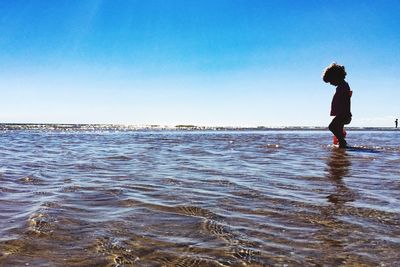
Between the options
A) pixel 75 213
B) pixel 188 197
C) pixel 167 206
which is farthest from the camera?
pixel 188 197

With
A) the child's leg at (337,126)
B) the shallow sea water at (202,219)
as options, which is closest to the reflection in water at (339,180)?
the shallow sea water at (202,219)

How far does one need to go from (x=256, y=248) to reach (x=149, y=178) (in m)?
3.28

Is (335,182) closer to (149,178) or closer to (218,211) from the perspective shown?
(218,211)

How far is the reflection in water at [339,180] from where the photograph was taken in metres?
3.96

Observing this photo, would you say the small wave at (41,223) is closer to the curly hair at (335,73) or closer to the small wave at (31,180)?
the small wave at (31,180)

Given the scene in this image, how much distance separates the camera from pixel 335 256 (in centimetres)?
233

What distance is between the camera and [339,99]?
11.0 metres

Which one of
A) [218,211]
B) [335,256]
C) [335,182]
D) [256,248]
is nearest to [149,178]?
[218,211]

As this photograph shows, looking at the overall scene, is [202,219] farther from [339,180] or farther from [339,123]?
[339,123]

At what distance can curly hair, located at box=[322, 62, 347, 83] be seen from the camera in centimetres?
1108

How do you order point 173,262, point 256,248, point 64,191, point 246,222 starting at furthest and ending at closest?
point 64,191, point 246,222, point 256,248, point 173,262

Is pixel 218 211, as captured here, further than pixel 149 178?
No

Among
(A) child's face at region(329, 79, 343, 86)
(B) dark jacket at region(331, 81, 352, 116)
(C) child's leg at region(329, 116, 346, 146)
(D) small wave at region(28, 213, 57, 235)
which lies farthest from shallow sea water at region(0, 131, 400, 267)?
(A) child's face at region(329, 79, 343, 86)

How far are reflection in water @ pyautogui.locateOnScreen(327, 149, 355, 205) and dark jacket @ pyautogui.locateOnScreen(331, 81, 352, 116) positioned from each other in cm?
352
